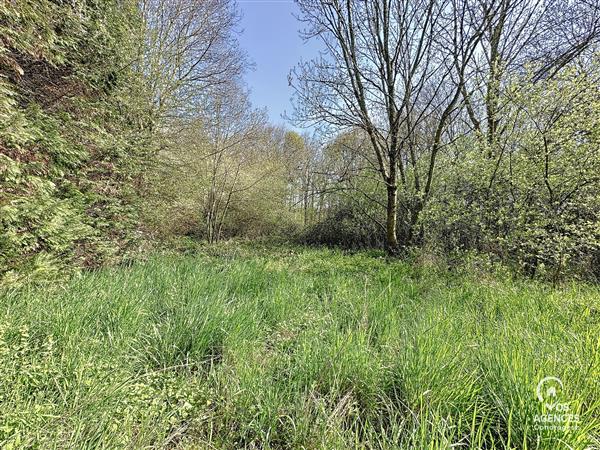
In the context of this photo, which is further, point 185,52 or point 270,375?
point 185,52

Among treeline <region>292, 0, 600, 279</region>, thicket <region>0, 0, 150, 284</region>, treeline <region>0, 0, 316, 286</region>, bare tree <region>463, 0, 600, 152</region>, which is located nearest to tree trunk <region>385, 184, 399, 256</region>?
treeline <region>292, 0, 600, 279</region>

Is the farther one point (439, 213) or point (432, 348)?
point (439, 213)

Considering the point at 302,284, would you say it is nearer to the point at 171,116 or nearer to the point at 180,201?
the point at 180,201

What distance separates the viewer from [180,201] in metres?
7.18

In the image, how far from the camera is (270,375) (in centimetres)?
163

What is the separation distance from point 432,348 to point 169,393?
1723mm

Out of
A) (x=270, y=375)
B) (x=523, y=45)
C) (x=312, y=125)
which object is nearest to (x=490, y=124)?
(x=523, y=45)

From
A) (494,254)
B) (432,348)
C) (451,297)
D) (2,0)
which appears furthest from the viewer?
(494,254)

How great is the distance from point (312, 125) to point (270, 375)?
261 inches

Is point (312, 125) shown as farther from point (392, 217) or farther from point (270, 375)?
point (270, 375)

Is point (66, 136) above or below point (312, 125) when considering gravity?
below

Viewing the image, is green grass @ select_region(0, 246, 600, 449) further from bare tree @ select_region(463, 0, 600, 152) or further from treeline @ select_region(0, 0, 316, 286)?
bare tree @ select_region(463, 0, 600, 152)

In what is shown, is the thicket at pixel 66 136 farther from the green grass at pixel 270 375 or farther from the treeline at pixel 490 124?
the treeline at pixel 490 124

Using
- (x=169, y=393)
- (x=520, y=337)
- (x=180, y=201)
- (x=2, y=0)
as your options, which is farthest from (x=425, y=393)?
(x=180, y=201)
